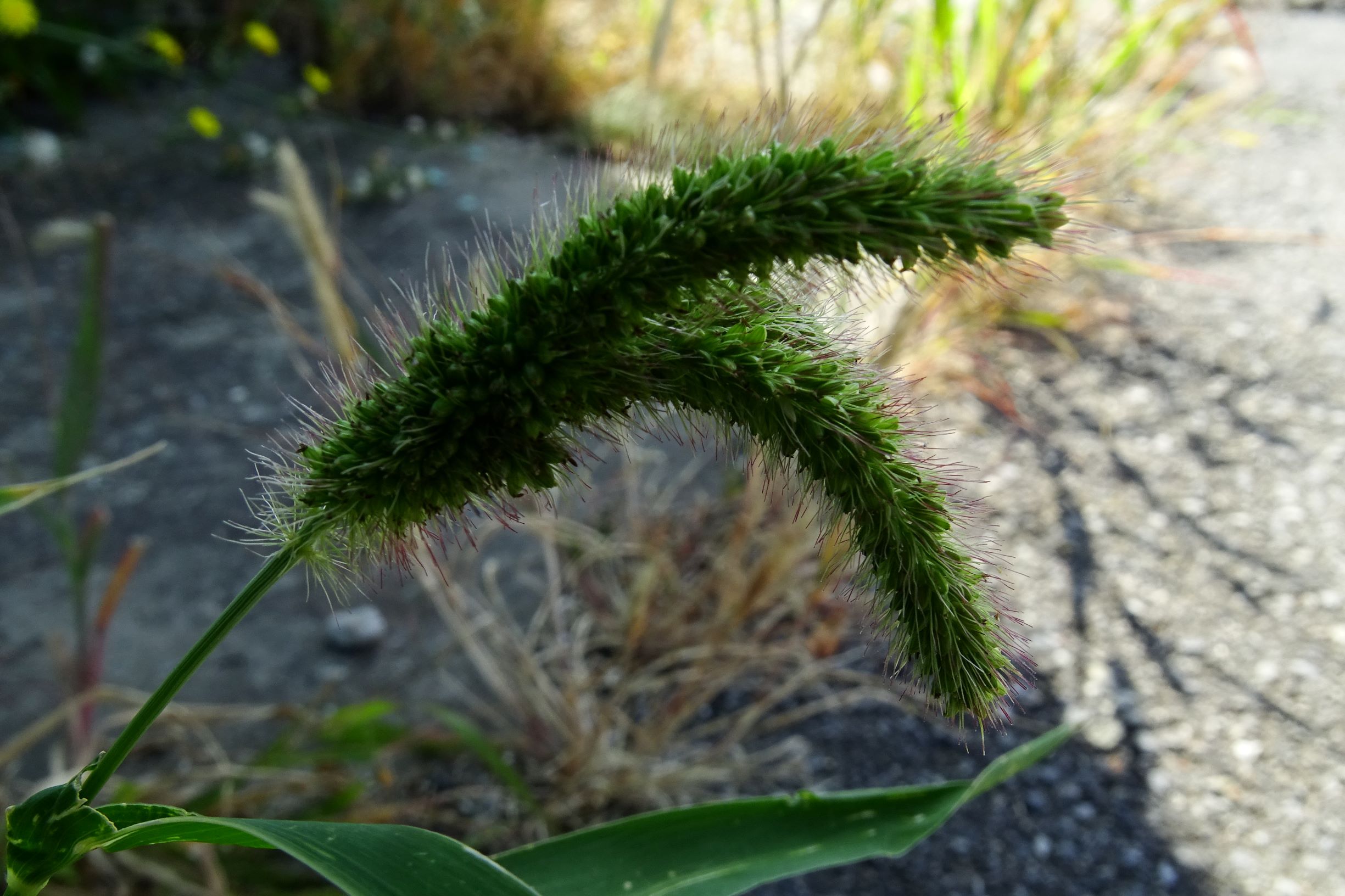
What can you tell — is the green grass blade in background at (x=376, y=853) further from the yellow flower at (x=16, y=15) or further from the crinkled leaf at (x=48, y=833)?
the yellow flower at (x=16, y=15)

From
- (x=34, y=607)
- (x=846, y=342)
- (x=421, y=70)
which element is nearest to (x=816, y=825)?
(x=846, y=342)

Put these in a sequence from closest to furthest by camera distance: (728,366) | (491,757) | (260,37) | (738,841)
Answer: (728,366), (738,841), (491,757), (260,37)

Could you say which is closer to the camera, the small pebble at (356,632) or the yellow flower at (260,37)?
the small pebble at (356,632)

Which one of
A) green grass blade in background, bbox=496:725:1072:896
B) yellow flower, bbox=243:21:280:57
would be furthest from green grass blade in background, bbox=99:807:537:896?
yellow flower, bbox=243:21:280:57

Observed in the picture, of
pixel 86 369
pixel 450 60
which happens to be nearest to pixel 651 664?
pixel 86 369

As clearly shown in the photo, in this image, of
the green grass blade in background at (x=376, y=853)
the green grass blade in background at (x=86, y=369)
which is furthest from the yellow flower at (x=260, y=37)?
the green grass blade in background at (x=376, y=853)

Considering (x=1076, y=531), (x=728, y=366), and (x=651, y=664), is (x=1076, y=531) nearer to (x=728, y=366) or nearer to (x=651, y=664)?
(x=651, y=664)

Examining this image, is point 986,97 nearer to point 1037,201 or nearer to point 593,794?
point 593,794
